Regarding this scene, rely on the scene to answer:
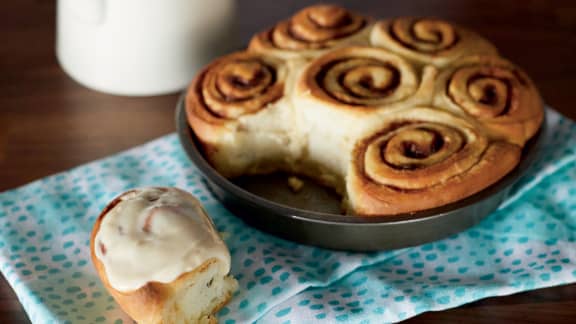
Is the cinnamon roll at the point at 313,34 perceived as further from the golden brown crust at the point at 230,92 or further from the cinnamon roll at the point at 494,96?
the cinnamon roll at the point at 494,96

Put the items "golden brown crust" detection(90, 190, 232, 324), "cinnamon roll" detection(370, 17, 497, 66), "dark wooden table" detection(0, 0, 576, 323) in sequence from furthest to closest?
"cinnamon roll" detection(370, 17, 497, 66), "dark wooden table" detection(0, 0, 576, 323), "golden brown crust" detection(90, 190, 232, 324)

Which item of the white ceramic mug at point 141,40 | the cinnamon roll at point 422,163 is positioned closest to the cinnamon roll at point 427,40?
the cinnamon roll at point 422,163

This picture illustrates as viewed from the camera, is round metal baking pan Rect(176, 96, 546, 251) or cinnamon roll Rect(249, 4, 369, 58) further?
cinnamon roll Rect(249, 4, 369, 58)

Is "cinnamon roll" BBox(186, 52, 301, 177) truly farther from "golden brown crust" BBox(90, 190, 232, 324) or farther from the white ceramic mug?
"golden brown crust" BBox(90, 190, 232, 324)

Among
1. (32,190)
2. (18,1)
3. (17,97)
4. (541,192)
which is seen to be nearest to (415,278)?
(541,192)

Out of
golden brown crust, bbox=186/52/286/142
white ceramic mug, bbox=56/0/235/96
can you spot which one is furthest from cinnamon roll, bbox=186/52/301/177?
white ceramic mug, bbox=56/0/235/96

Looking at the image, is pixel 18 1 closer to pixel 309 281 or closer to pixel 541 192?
pixel 309 281
